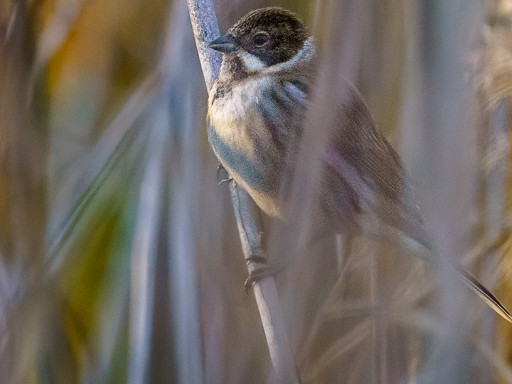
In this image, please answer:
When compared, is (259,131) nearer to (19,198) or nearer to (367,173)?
(367,173)

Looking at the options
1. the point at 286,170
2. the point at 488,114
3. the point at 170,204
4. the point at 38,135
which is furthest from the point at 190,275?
the point at 488,114

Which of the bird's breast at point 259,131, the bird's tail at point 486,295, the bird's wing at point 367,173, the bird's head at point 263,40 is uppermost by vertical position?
the bird's head at point 263,40

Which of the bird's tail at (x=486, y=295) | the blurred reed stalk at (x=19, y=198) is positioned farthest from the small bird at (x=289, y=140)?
the blurred reed stalk at (x=19, y=198)

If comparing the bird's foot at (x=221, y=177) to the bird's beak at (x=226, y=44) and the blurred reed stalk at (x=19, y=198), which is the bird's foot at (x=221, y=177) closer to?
the bird's beak at (x=226, y=44)

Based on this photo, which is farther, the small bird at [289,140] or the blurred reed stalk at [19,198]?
the blurred reed stalk at [19,198]

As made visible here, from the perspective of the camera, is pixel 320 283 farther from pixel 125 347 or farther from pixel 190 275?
pixel 125 347

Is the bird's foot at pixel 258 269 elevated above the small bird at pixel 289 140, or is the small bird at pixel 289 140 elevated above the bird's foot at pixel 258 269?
the small bird at pixel 289 140

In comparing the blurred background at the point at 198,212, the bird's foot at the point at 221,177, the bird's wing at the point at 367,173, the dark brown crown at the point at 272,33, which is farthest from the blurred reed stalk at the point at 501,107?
the bird's foot at the point at 221,177

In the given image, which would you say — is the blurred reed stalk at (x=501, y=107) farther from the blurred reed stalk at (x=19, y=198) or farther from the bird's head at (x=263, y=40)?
the blurred reed stalk at (x=19, y=198)
